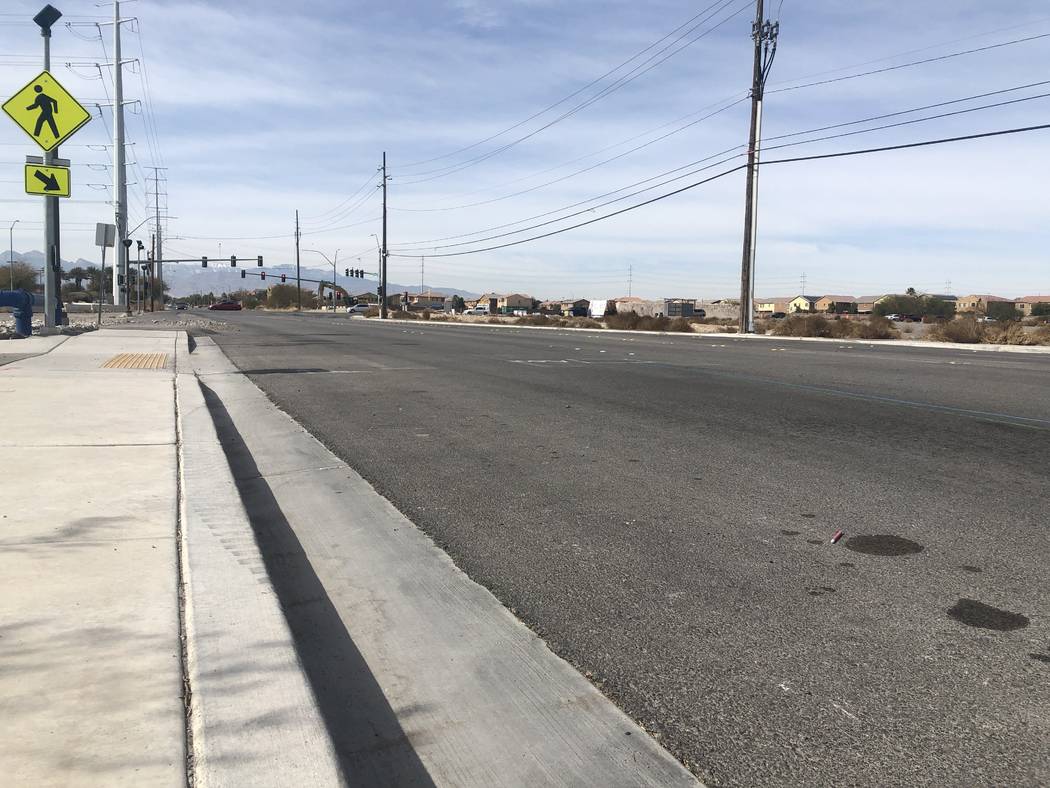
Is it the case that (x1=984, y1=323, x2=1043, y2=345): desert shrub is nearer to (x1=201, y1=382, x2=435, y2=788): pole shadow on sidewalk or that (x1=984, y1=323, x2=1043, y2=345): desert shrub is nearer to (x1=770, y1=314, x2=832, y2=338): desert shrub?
(x1=770, y1=314, x2=832, y2=338): desert shrub

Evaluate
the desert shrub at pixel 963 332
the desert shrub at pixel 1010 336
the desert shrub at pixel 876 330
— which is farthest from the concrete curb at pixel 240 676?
the desert shrub at pixel 876 330

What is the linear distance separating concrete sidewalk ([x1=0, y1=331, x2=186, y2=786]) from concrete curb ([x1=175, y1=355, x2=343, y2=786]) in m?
0.07

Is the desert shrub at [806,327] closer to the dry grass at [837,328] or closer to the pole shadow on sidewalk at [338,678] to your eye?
the dry grass at [837,328]

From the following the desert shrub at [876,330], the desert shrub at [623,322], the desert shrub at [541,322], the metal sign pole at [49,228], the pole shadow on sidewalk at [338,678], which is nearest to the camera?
the pole shadow on sidewalk at [338,678]

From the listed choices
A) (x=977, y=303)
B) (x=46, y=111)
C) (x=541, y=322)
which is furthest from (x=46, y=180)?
(x=977, y=303)

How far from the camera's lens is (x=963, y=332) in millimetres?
32844

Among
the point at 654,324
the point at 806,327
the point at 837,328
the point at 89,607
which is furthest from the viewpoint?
the point at 654,324

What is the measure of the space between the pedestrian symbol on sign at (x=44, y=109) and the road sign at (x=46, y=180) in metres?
1.97

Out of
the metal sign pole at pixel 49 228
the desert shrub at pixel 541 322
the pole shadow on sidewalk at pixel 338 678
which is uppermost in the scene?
the metal sign pole at pixel 49 228

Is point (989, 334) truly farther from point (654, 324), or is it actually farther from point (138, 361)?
point (138, 361)

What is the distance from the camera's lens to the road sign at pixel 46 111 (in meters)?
14.7

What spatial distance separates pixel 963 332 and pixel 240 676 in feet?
114

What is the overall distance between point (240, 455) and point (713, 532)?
14.5ft

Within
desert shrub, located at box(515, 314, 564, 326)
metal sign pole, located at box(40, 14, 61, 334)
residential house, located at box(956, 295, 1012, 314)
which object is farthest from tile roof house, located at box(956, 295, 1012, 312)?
metal sign pole, located at box(40, 14, 61, 334)
